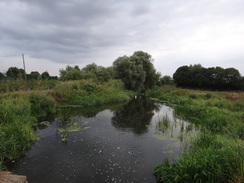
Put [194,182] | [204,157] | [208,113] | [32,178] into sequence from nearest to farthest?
[194,182] → [204,157] → [32,178] → [208,113]

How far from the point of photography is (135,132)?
32.1ft

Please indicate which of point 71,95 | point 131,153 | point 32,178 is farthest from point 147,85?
point 32,178

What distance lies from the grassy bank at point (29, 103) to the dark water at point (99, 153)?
0.69 meters

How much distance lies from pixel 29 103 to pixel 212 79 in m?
55.9

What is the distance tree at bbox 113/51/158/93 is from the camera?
1282 inches

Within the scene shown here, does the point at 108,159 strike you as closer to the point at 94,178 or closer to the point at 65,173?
the point at 94,178

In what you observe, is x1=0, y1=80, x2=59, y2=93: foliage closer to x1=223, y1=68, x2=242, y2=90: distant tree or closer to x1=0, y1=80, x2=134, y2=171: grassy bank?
x1=0, y1=80, x2=134, y2=171: grassy bank

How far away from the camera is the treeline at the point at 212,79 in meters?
47.7

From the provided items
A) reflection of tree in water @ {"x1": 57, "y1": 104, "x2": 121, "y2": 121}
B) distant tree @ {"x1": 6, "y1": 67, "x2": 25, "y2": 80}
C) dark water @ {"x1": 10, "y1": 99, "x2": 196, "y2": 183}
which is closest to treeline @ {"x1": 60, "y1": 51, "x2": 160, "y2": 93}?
distant tree @ {"x1": 6, "y1": 67, "x2": 25, "y2": 80}

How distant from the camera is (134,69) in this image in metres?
33.1

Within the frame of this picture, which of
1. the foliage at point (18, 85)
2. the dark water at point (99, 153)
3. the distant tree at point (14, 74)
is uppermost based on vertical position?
the distant tree at point (14, 74)

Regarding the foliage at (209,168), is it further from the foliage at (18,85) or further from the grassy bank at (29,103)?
the foliage at (18,85)

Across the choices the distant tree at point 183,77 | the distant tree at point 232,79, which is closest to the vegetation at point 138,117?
the distant tree at point 232,79

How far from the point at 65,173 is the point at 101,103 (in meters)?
15.8
